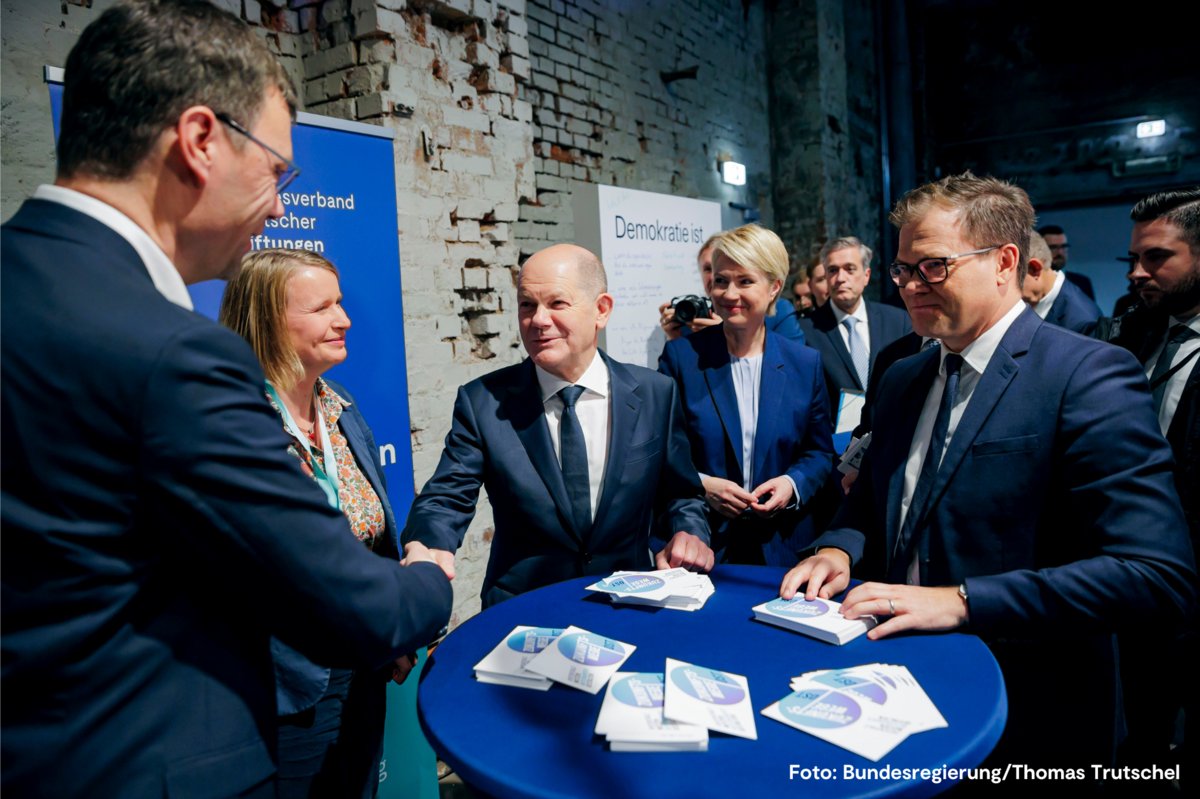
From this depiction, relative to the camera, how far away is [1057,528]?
1603mm

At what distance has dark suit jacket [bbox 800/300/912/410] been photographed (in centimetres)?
400

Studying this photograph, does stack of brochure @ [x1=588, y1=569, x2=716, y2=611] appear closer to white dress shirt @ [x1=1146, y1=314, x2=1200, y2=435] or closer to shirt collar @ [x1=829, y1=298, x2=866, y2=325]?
white dress shirt @ [x1=1146, y1=314, x2=1200, y2=435]

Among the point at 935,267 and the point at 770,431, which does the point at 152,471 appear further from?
the point at 770,431

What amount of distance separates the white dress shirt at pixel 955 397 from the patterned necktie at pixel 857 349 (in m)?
2.48

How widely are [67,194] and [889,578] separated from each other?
1.74 metres

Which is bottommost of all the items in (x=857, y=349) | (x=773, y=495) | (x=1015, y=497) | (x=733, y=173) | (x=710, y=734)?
(x=710, y=734)

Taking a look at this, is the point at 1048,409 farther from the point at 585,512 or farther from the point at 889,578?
the point at 585,512

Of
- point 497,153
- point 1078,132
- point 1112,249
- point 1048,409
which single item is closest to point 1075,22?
point 1078,132

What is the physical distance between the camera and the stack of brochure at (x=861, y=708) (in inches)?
44.6

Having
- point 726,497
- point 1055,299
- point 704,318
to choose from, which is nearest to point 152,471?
point 726,497

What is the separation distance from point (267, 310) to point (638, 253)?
3423 mm

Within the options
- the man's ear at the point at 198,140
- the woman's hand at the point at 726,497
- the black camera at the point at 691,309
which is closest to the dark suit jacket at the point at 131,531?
the man's ear at the point at 198,140

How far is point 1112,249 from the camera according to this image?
1161cm

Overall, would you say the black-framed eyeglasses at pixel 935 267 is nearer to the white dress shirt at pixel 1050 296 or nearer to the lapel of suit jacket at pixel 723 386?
the lapel of suit jacket at pixel 723 386
